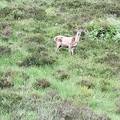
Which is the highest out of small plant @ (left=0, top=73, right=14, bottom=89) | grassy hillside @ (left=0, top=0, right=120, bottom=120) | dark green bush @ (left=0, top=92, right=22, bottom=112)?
dark green bush @ (left=0, top=92, right=22, bottom=112)

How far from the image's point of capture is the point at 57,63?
17.0 m

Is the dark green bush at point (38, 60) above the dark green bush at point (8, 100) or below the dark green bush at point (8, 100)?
below

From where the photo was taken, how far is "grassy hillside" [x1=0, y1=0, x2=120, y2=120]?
10.9m

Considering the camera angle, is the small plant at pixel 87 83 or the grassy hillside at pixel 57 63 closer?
the grassy hillside at pixel 57 63

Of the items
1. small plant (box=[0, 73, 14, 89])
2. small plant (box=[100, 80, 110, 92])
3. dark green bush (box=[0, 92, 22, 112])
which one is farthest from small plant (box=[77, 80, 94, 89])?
dark green bush (box=[0, 92, 22, 112])

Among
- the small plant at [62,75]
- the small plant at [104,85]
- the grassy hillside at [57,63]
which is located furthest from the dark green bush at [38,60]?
the small plant at [104,85]

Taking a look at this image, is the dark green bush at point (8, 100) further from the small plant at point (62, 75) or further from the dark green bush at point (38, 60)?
the dark green bush at point (38, 60)

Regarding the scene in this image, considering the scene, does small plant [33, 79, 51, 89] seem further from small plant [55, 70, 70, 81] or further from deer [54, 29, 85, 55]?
deer [54, 29, 85, 55]

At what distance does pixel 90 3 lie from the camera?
96.7 feet

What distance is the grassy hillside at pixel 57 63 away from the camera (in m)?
10.9

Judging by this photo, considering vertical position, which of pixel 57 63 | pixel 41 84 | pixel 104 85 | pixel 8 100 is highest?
pixel 8 100

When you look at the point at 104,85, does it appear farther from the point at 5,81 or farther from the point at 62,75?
the point at 5,81

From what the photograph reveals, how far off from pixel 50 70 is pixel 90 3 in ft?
46.9

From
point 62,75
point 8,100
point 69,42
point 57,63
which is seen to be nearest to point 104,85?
point 62,75
